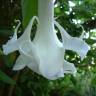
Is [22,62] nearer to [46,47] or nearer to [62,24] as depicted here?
[46,47]

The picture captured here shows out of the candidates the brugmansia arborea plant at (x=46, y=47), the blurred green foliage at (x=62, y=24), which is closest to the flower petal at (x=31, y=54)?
the brugmansia arborea plant at (x=46, y=47)

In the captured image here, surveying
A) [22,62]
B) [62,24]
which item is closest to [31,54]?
[22,62]

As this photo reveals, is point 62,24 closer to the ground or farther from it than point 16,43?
closer to the ground

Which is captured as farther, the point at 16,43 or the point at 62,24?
the point at 62,24

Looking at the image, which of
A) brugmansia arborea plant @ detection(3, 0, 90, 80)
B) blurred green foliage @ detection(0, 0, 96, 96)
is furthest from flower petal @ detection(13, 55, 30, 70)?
blurred green foliage @ detection(0, 0, 96, 96)

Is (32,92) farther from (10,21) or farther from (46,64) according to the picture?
(46,64)

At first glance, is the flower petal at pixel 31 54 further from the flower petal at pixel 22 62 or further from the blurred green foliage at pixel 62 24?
the blurred green foliage at pixel 62 24

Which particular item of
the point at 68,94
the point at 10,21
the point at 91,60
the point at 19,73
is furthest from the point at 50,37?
the point at 68,94
